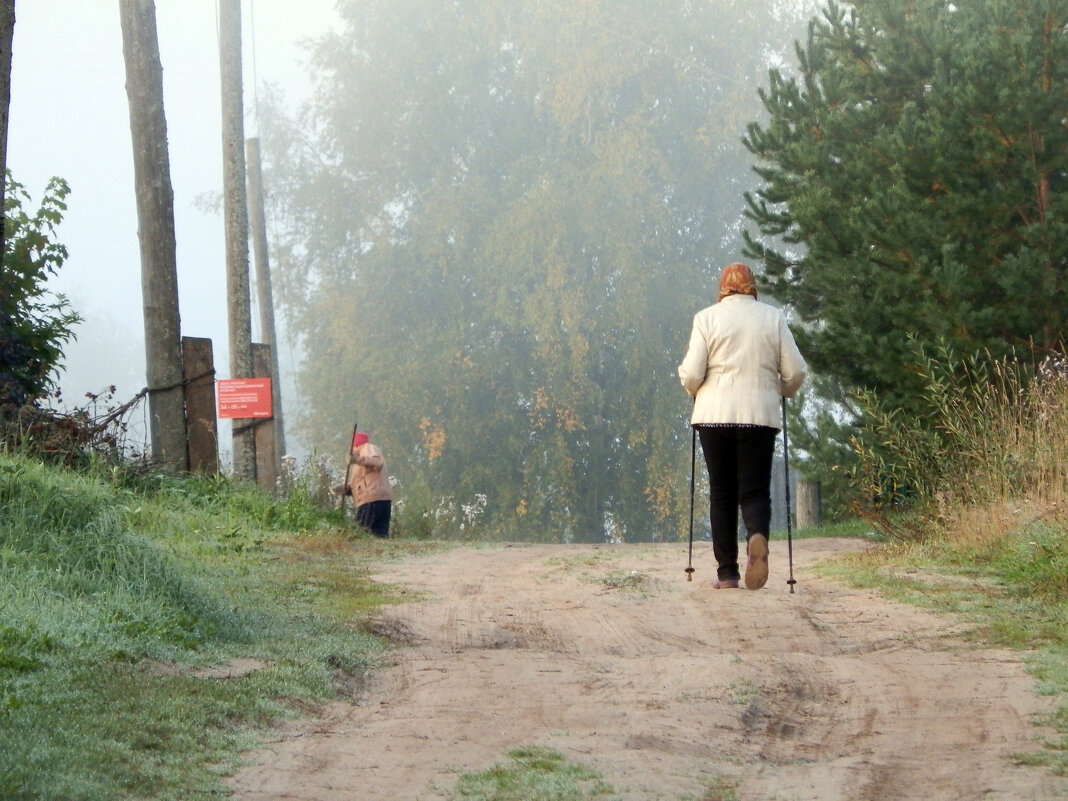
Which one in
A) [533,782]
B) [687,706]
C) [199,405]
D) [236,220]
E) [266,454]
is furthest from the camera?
[236,220]

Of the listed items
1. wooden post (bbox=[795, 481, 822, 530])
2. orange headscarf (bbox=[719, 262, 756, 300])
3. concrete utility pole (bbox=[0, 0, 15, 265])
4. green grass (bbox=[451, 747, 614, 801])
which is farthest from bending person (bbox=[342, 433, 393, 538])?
green grass (bbox=[451, 747, 614, 801])

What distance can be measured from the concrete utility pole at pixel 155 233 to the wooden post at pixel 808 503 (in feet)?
24.7

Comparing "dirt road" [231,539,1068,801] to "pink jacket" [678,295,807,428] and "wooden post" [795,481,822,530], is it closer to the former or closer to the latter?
"pink jacket" [678,295,807,428]

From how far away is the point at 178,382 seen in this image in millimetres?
15602

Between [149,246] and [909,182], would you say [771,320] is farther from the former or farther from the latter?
[149,246]

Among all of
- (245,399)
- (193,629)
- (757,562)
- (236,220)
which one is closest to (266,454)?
(245,399)

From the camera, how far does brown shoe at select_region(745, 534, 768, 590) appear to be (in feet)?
29.5

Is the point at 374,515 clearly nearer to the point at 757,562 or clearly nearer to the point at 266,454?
the point at 266,454

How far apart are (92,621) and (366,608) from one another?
2.35 meters

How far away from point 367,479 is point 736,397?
9.77 metres

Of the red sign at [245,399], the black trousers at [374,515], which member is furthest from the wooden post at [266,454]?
the black trousers at [374,515]

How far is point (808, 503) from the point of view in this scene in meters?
18.2

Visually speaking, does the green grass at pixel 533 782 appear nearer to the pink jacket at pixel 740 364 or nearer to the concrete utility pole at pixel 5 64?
the concrete utility pole at pixel 5 64

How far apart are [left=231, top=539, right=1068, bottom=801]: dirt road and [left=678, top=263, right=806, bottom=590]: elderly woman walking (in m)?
0.64
